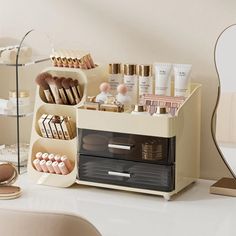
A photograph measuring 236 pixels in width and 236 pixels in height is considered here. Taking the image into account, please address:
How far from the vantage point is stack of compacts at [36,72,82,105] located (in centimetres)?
209

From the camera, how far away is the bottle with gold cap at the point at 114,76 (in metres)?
2.12

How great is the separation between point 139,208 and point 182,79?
40cm

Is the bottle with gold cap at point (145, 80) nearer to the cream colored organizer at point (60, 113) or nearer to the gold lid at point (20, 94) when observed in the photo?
the cream colored organizer at point (60, 113)

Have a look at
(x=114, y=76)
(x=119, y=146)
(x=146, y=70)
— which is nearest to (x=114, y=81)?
(x=114, y=76)

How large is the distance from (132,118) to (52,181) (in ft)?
1.09

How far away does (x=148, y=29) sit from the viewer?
2186 mm

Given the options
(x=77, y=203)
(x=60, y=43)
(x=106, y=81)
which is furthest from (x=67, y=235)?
(x=60, y=43)

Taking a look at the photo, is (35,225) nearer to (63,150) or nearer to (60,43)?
(63,150)

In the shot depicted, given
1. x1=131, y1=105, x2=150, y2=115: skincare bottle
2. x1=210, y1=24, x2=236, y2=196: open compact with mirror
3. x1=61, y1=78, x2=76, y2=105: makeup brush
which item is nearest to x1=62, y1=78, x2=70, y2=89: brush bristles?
x1=61, y1=78, x2=76, y2=105: makeup brush

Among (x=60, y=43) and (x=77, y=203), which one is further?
(x=60, y=43)

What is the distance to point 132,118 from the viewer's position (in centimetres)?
195

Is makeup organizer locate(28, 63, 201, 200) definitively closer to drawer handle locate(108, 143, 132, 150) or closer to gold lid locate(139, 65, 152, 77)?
drawer handle locate(108, 143, 132, 150)

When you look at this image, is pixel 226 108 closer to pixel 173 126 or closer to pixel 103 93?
pixel 173 126

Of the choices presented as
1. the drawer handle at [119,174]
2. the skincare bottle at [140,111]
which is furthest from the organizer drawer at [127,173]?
the skincare bottle at [140,111]
